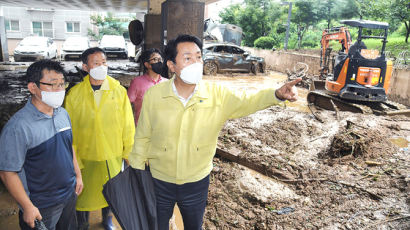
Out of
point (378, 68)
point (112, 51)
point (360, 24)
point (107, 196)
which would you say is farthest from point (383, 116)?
point (112, 51)

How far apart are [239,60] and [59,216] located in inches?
612

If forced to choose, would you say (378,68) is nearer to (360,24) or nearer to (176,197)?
(360,24)

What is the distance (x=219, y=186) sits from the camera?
469cm

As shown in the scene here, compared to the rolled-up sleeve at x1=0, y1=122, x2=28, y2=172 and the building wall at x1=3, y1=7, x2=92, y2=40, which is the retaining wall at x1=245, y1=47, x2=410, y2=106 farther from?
the building wall at x1=3, y1=7, x2=92, y2=40

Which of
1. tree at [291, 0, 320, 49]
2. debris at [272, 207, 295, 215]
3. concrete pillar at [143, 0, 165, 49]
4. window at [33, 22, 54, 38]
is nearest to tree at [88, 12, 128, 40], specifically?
window at [33, 22, 54, 38]

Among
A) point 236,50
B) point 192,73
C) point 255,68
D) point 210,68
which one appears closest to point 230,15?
point 255,68

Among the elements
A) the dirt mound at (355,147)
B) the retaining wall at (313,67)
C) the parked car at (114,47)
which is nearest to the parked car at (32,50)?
the parked car at (114,47)

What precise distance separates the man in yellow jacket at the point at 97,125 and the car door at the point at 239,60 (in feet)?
46.5

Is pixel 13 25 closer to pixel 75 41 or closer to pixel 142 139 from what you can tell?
pixel 75 41

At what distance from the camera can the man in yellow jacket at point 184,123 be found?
2.28 meters

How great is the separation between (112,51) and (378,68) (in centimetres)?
1673

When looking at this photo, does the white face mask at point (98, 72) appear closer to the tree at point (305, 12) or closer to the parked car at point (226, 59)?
the parked car at point (226, 59)

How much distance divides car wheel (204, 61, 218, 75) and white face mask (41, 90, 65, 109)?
14.0 metres

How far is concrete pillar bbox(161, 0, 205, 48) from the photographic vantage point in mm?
5898
